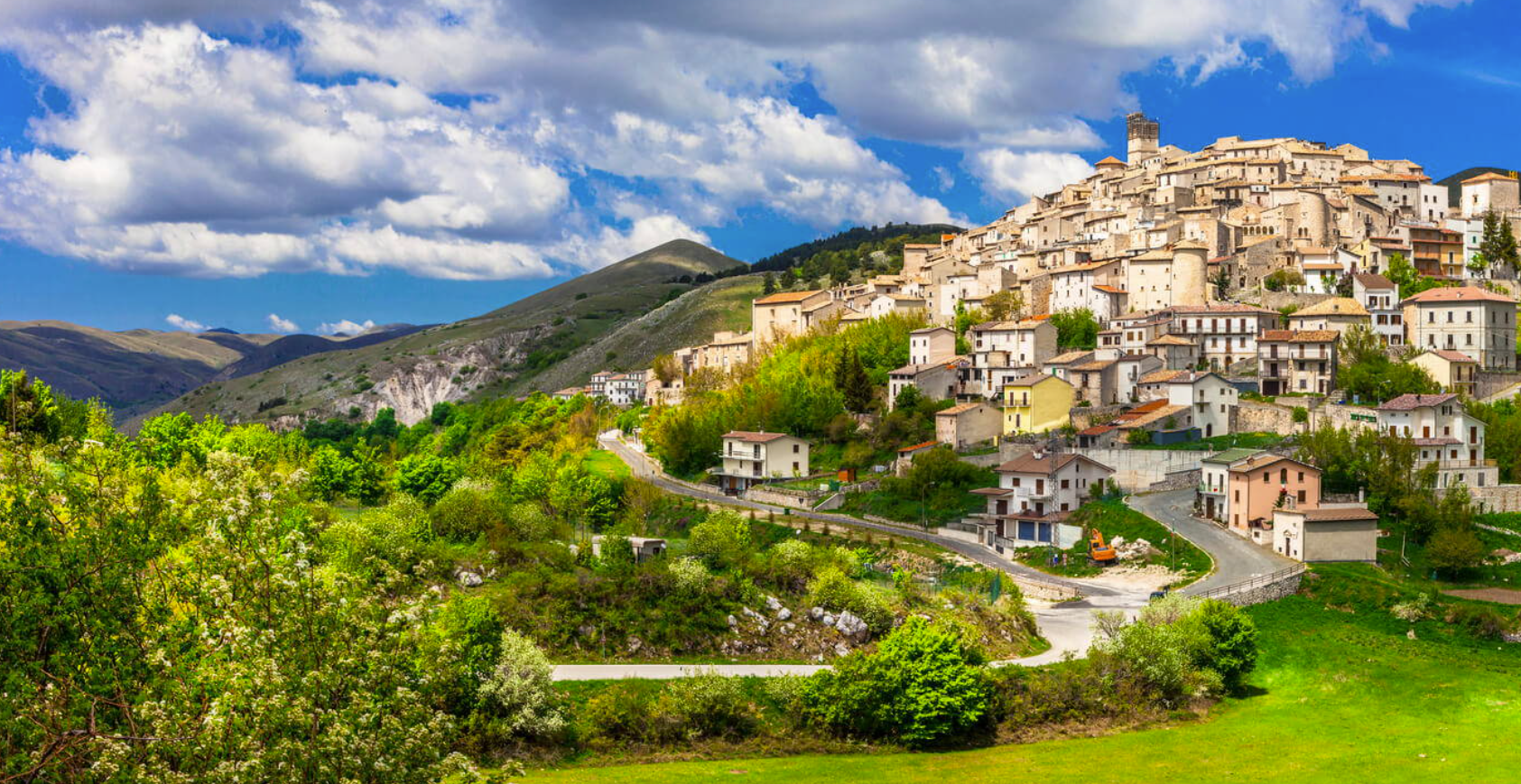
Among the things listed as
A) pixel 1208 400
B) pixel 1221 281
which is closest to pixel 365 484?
pixel 1208 400

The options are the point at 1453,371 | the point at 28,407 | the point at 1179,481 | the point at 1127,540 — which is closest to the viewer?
the point at 28,407

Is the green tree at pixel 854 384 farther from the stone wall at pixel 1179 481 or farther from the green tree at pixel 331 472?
the green tree at pixel 331 472

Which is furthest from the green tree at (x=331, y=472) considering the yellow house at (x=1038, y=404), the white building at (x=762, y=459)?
the yellow house at (x=1038, y=404)

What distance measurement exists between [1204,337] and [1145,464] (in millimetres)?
18544

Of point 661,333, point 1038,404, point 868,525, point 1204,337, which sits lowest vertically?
point 868,525

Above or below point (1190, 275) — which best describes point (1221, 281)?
below

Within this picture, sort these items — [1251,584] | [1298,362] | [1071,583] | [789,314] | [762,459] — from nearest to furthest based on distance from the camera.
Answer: [1251,584] → [1071,583] → [1298,362] → [762,459] → [789,314]

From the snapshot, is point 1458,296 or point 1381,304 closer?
point 1458,296

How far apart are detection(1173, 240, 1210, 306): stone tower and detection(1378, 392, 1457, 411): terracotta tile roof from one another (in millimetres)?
26415

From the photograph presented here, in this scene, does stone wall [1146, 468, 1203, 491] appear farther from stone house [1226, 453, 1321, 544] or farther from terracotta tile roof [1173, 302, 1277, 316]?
terracotta tile roof [1173, 302, 1277, 316]

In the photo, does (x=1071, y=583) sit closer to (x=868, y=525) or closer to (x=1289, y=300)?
(x=868, y=525)

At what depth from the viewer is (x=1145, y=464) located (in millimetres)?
61281

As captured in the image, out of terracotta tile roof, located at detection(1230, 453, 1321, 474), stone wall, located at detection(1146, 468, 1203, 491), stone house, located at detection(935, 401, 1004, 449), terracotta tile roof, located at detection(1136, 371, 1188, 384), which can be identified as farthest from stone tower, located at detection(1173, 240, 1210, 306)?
terracotta tile roof, located at detection(1230, 453, 1321, 474)

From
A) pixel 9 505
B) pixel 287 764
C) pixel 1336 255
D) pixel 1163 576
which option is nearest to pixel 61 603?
pixel 9 505
